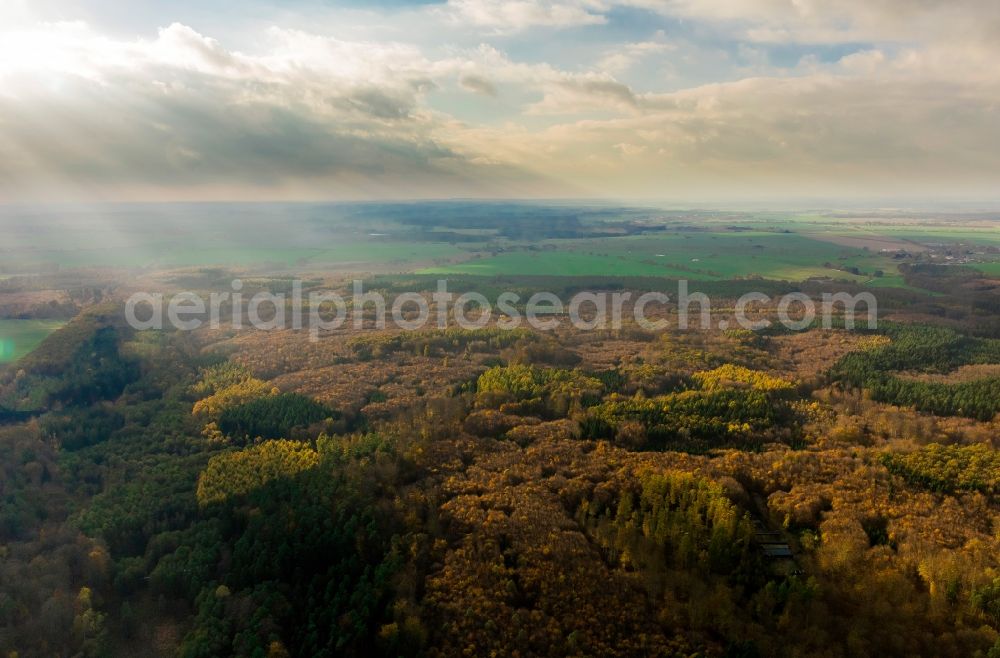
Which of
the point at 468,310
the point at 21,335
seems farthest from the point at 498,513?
the point at 21,335

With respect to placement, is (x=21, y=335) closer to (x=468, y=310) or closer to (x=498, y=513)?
(x=468, y=310)

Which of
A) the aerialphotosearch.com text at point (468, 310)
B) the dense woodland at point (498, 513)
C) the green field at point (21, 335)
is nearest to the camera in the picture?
the dense woodland at point (498, 513)

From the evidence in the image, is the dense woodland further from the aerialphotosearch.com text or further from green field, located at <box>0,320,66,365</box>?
the aerialphotosearch.com text

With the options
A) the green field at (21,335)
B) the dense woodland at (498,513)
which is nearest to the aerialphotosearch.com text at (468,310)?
the green field at (21,335)

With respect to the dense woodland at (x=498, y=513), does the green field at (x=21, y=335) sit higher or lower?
higher

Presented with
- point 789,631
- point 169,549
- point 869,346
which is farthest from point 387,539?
point 869,346

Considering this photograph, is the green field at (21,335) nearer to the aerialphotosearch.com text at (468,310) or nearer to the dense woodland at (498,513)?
the dense woodland at (498,513)
